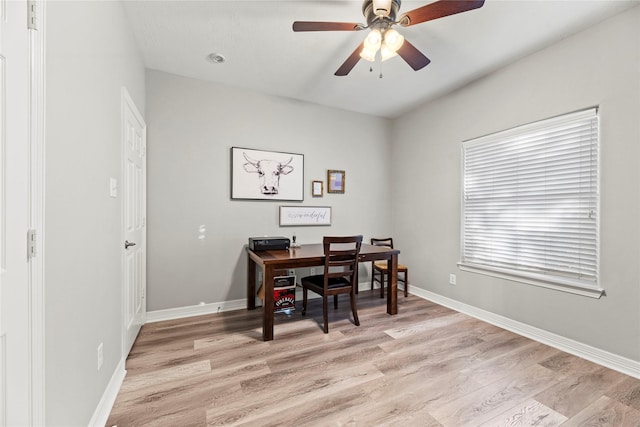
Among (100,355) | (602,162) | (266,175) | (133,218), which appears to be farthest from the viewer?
(266,175)

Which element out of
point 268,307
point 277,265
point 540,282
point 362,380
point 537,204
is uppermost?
point 537,204

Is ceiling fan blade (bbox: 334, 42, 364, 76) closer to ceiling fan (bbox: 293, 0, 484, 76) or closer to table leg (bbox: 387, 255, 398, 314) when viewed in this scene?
ceiling fan (bbox: 293, 0, 484, 76)

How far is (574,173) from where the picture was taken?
2.35 meters

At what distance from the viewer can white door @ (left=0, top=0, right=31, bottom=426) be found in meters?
0.81

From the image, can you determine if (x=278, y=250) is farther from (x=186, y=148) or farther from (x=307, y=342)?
(x=186, y=148)

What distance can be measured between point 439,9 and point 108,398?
3.06 meters

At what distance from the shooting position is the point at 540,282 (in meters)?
2.56

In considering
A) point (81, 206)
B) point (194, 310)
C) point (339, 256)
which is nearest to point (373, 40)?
point (339, 256)

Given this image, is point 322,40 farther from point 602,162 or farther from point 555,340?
point 555,340

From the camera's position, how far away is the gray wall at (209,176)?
9.67 ft

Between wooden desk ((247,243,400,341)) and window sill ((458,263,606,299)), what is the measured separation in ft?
3.07

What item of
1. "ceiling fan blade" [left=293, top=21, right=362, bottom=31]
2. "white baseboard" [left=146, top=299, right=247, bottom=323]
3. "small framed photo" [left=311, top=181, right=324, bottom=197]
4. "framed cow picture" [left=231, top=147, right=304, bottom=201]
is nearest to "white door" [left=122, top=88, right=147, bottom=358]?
"white baseboard" [left=146, top=299, right=247, bottom=323]

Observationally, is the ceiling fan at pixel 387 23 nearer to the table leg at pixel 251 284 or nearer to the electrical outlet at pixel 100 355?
the electrical outlet at pixel 100 355

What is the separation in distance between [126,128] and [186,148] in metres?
1.02
